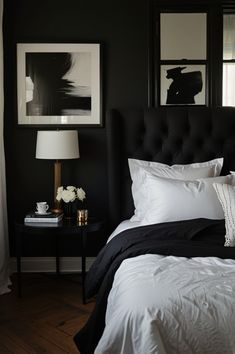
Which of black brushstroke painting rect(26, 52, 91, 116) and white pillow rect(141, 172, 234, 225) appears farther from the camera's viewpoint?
black brushstroke painting rect(26, 52, 91, 116)

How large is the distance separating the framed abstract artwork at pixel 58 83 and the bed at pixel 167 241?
399 millimetres

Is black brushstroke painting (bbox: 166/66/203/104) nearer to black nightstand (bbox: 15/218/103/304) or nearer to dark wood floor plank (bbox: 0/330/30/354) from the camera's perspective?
black nightstand (bbox: 15/218/103/304)

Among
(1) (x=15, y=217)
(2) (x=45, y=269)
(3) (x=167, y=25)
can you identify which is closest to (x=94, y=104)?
(3) (x=167, y=25)

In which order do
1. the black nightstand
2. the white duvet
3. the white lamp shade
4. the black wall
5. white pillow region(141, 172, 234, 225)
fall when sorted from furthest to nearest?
the black wall, the white lamp shade, the black nightstand, white pillow region(141, 172, 234, 225), the white duvet

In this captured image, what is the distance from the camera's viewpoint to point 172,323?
1672 mm

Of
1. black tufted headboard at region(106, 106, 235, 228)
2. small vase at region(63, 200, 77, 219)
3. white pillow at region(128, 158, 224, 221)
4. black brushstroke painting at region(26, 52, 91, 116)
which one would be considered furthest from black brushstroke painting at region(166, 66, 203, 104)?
small vase at region(63, 200, 77, 219)

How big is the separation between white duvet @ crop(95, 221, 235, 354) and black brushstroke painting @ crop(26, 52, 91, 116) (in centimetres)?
243

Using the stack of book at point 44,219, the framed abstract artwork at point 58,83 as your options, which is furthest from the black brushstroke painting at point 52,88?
the stack of book at point 44,219

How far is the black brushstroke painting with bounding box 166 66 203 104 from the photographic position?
3994mm

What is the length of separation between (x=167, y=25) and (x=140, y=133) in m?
1.04

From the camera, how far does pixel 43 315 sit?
3.25 metres

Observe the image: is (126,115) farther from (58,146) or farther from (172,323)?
(172,323)

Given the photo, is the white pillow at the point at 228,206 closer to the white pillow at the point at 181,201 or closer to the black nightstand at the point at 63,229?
the white pillow at the point at 181,201

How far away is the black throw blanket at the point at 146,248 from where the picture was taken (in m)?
2.32
